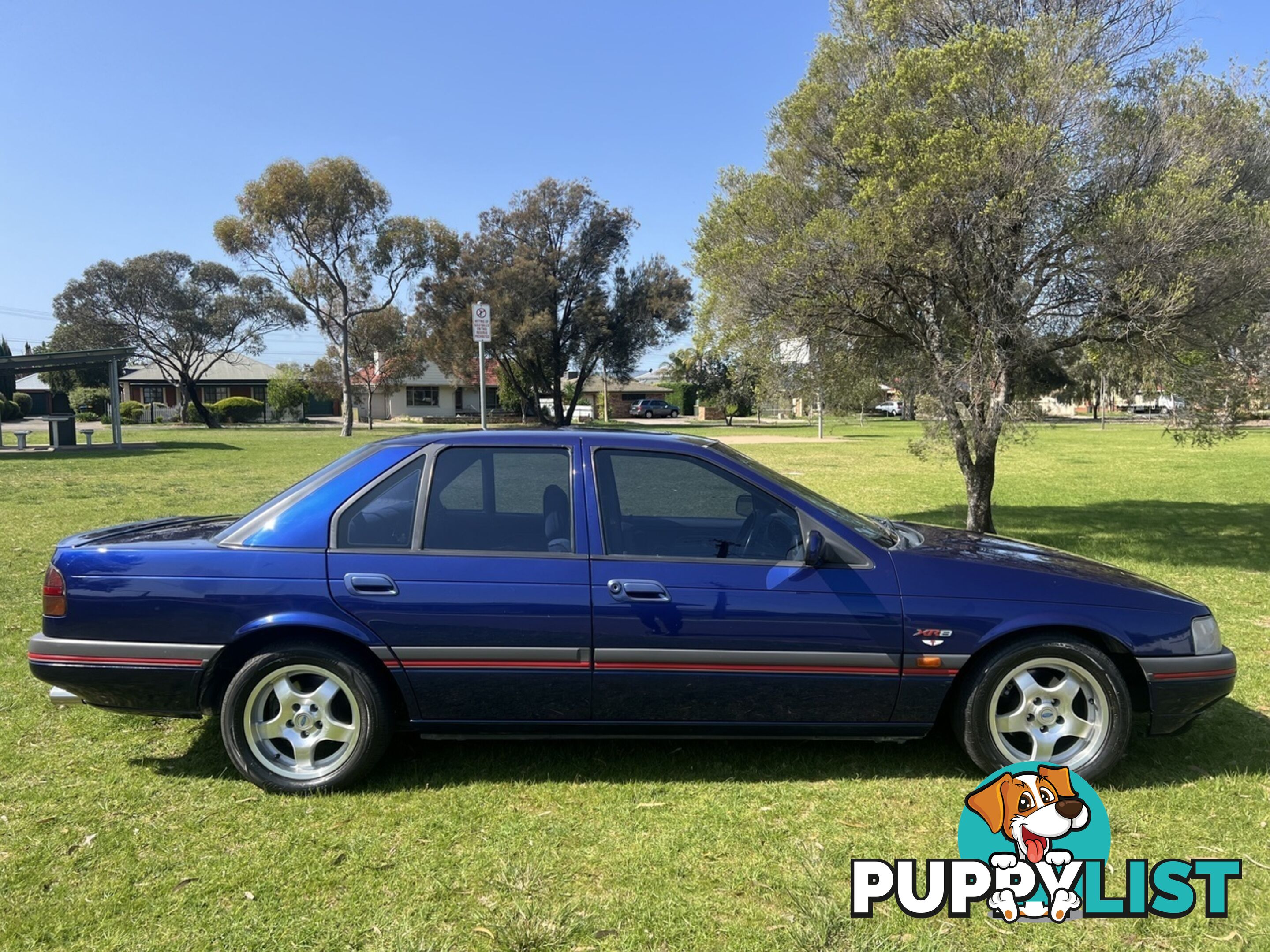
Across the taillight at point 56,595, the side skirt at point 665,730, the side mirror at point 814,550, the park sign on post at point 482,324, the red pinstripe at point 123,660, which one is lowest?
the side skirt at point 665,730

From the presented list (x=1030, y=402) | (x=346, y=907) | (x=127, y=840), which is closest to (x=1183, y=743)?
(x=346, y=907)

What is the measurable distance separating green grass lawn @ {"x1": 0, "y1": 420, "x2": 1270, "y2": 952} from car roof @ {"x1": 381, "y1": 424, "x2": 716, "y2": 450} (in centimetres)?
152

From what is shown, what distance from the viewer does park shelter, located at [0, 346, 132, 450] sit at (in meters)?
22.3

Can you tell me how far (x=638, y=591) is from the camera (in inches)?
135

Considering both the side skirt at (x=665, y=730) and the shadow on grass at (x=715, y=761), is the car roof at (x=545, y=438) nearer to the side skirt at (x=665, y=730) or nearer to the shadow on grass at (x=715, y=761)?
the side skirt at (x=665, y=730)

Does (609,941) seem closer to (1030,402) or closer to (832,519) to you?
(832,519)

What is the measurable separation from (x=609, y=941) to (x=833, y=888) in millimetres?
844

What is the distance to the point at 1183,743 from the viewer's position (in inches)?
157

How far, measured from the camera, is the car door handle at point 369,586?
11.3ft

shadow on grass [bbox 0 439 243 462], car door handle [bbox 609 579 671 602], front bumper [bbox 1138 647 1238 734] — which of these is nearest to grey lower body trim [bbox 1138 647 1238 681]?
front bumper [bbox 1138 647 1238 734]

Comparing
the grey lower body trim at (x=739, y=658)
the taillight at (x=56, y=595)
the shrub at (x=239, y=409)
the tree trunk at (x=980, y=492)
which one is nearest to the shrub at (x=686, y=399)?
the shrub at (x=239, y=409)

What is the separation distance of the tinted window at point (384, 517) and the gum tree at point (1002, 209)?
19.2 feet

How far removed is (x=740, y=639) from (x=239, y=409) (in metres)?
60.2

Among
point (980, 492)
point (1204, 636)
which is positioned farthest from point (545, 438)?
point (980, 492)
